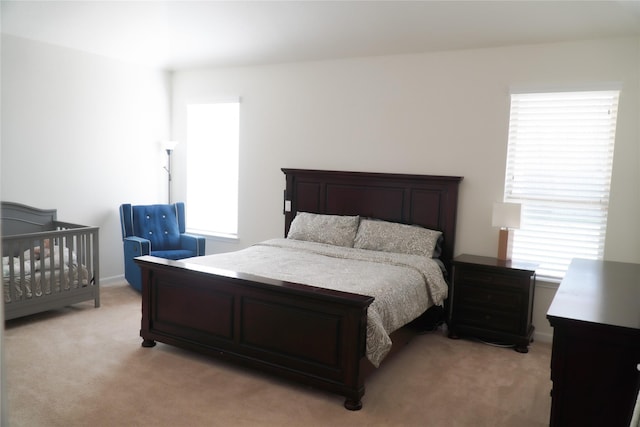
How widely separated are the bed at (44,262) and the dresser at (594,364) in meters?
3.92

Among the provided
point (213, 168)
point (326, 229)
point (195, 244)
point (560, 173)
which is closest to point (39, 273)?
point (195, 244)

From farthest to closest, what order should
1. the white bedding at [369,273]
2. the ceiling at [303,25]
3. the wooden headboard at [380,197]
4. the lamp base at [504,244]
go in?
the wooden headboard at [380,197] < the lamp base at [504,244] < the ceiling at [303,25] < the white bedding at [369,273]

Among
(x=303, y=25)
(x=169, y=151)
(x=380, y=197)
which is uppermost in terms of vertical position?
(x=303, y=25)

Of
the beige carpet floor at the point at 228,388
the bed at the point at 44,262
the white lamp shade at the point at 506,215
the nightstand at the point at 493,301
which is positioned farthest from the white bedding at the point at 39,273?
the white lamp shade at the point at 506,215

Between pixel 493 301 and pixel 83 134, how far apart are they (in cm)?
433

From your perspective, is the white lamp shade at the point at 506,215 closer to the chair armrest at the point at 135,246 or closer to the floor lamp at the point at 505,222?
the floor lamp at the point at 505,222

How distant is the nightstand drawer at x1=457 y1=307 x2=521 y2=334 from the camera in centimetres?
388

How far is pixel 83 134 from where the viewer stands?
5.12m

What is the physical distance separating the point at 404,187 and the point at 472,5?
1.66 metres

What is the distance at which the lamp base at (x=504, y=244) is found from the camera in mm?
4070

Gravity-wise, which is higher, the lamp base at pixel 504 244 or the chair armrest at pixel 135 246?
the lamp base at pixel 504 244

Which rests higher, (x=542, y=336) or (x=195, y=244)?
(x=195, y=244)

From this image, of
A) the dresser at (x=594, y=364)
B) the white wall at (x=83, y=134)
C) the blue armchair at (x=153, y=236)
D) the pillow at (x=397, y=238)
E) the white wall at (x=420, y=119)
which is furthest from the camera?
the blue armchair at (x=153, y=236)

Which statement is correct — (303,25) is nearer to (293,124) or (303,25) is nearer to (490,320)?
(293,124)
